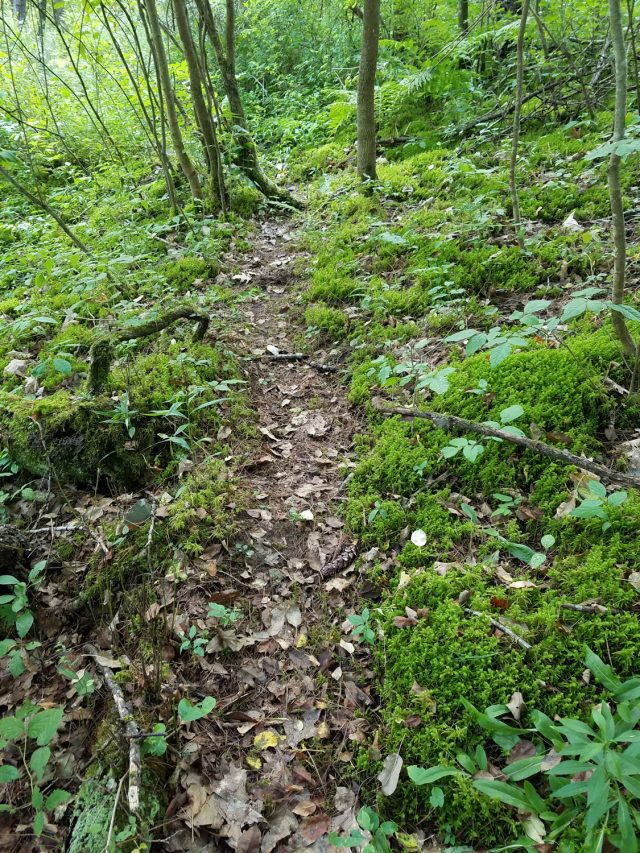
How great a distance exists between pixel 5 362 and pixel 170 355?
182 cm

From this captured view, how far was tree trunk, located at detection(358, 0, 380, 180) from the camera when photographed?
6.36 m

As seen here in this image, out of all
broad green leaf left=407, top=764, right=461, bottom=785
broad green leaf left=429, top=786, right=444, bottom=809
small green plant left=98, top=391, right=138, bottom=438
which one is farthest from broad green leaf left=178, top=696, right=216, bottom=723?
small green plant left=98, top=391, right=138, bottom=438

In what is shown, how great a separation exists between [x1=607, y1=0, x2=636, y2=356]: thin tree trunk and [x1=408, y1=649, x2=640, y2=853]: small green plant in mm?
2069

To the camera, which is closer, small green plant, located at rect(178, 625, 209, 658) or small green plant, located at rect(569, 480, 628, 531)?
small green plant, located at rect(569, 480, 628, 531)

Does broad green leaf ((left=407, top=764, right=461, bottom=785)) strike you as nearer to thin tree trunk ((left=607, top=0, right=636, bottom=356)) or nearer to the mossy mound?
the mossy mound

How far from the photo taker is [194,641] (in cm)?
283

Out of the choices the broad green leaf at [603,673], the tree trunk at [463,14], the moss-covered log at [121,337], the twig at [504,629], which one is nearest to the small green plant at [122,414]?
the moss-covered log at [121,337]

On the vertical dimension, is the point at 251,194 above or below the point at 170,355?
above

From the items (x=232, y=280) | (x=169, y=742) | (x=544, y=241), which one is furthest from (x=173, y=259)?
(x=169, y=742)

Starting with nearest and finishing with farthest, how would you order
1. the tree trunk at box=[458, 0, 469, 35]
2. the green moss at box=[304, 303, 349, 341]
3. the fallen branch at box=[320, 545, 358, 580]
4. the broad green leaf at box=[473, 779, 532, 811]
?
the broad green leaf at box=[473, 779, 532, 811]
the fallen branch at box=[320, 545, 358, 580]
the green moss at box=[304, 303, 349, 341]
the tree trunk at box=[458, 0, 469, 35]

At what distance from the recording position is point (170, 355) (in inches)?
189

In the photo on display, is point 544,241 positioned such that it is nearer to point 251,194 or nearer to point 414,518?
point 414,518

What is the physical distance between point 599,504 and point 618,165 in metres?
1.88

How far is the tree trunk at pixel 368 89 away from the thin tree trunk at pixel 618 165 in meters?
4.84
